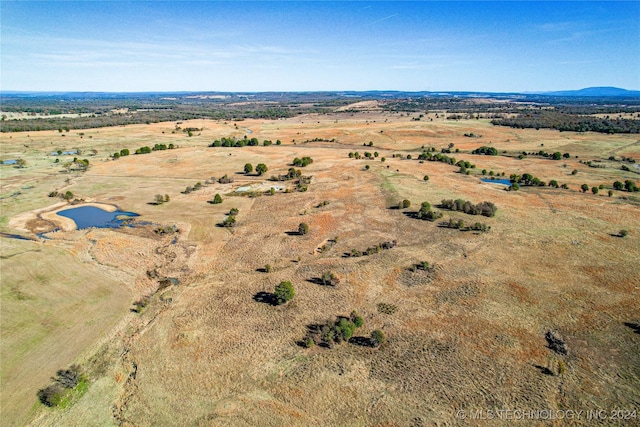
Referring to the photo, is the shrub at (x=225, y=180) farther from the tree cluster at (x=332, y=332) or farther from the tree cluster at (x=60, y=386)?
the tree cluster at (x=60, y=386)

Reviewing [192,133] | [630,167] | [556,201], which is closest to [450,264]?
[556,201]

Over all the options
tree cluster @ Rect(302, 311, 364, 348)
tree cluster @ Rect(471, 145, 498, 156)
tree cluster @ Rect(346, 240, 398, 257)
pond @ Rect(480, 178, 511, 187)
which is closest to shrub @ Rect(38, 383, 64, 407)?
tree cluster @ Rect(302, 311, 364, 348)

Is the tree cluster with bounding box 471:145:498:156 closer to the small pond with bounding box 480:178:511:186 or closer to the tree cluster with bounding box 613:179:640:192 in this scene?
the small pond with bounding box 480:178:511:186

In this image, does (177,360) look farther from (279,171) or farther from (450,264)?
(279,171)

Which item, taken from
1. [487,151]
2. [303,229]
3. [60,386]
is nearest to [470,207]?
[303,229]

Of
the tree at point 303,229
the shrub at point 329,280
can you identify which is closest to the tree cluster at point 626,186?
the tree at point 303,229

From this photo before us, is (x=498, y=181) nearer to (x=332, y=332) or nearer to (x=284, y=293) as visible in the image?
(x=284, y=293)
